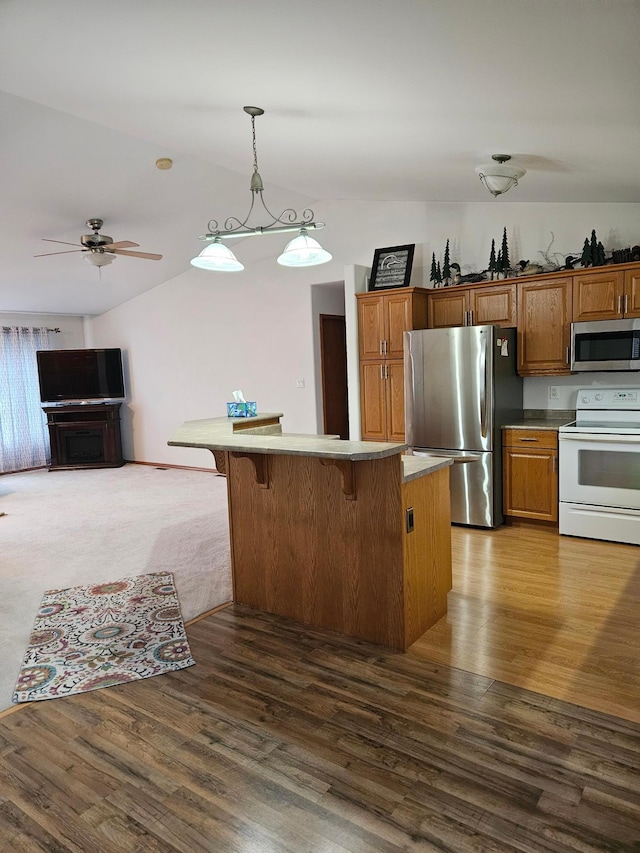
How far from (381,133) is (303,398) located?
391 cm

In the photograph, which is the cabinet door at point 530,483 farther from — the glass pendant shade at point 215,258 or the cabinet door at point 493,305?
the glass pendant shade at point 215,258

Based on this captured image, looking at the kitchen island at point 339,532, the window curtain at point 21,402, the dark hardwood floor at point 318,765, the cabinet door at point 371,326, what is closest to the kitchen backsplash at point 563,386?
the cabinet door at point 371,326

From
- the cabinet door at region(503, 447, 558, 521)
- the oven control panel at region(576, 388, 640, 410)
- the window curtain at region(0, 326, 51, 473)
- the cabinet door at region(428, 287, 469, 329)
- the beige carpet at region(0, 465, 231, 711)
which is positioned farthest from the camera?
the window curtain at region(0, 326, 51, 473)

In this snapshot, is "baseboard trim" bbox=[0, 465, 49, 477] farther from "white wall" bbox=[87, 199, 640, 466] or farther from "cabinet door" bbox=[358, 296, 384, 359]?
"cabinet door" bbox=[358, 296, 384, 359]

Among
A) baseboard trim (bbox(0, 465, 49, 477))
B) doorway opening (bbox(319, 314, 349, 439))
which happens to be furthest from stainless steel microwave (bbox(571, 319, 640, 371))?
baseboard trim (bbox(0, 465, 49, 477))

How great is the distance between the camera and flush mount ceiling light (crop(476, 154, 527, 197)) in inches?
140

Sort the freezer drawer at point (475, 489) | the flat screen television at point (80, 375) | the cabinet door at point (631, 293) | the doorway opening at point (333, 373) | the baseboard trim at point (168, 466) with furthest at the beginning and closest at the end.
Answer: the flat screen television at point (80, 375) < the baseboard trim at point (168, 466) < the doorway opening at point (333, 373) < the freezer drawer at point (475, 489) < the cabinet door at point (631, 293)

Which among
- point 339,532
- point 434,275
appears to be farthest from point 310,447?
point 434,275

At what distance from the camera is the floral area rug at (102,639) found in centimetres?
276

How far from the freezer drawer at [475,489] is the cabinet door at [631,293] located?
1453 millimetres

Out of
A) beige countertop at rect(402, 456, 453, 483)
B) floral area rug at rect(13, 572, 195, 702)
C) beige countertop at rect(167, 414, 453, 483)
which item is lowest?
floral area rug at rect(13, 572, 195, 702)

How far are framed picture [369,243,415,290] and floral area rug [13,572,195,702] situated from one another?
3.34m

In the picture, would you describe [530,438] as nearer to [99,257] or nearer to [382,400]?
[382,400]

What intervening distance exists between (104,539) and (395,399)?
113 inches
